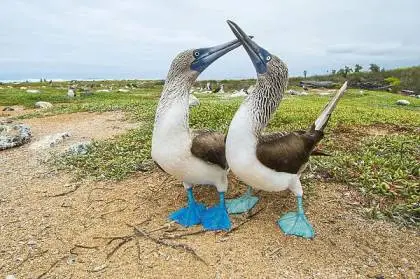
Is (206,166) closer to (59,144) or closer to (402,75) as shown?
(59,144)

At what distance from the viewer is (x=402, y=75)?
1620 inches

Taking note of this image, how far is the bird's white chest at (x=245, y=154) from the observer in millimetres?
4188

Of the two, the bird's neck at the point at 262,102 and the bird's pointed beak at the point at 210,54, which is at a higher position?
the bird's pointed beak at the point at 210,54

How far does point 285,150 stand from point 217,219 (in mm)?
1189

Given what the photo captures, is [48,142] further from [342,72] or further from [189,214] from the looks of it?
[342,72]

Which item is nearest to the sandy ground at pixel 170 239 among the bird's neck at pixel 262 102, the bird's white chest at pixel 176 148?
the bird's white chest at pixel 176 148

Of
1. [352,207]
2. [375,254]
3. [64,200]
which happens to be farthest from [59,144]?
[375,254]

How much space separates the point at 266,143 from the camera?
435cm

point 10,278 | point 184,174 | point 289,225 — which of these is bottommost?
point 10,278

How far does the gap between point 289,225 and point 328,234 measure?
1.60 feet

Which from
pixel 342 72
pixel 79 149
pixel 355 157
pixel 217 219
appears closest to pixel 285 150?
pixel 217 219

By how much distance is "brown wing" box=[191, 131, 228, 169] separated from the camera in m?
4.57

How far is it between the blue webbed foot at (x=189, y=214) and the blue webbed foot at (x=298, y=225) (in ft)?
3.28

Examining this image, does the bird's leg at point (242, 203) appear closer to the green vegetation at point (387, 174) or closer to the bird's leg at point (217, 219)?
the bird's leg at point (217, 219)
